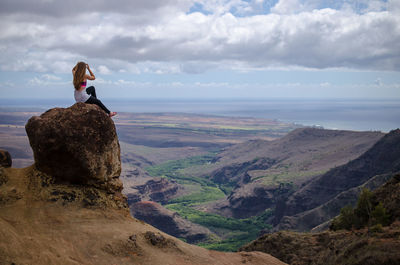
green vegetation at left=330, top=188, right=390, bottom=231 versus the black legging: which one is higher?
the black legging

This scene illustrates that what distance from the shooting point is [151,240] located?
48.4 ft

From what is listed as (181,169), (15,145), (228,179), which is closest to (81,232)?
(15,145)

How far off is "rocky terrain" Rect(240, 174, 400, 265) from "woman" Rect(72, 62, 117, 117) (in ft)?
41.2

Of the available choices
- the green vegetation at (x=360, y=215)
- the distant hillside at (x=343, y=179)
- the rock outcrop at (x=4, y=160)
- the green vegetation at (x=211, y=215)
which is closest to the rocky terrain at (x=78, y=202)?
the rock outcrop at (x=4, y=160)

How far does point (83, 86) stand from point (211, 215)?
2821 inches

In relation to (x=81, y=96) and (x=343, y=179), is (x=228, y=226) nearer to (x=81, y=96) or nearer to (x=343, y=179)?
(x=343, y=179)

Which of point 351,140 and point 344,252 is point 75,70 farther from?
point 351,140

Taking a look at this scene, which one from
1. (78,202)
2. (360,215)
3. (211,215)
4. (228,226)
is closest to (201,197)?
(211,215)

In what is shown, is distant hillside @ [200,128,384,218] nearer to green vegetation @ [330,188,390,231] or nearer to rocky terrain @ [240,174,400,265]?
green vegetation @ [330,188,390,231]

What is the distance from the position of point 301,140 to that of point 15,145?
9299 cm

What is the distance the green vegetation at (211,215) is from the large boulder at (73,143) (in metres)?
46.2

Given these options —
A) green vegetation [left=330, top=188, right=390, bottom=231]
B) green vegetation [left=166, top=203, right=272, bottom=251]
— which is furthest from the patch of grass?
green vegetation [left=330, top=188, right=390, bottom=231]

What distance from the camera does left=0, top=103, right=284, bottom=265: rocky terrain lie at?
40.7ft

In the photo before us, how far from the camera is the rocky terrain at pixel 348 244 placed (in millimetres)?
14914
